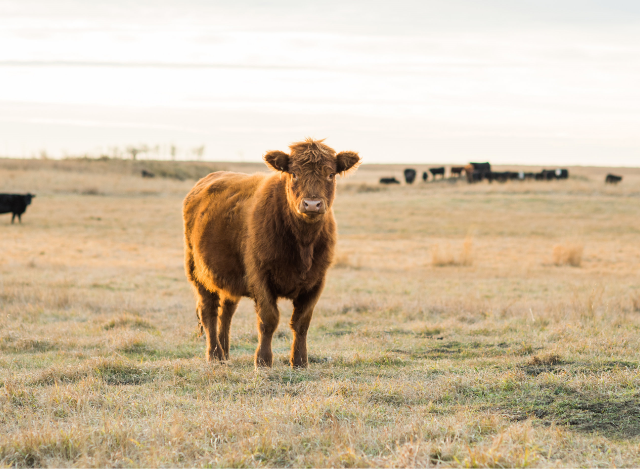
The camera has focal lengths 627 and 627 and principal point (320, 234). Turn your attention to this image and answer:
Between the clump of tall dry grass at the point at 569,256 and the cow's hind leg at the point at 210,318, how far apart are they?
13.9m

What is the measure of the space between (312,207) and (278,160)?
2.81ft

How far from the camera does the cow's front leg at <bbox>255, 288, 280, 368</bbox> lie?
22.2ft

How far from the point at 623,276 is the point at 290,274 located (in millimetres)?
12967

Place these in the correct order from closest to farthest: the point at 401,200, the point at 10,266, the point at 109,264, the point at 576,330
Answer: the point at 576,330 < the point at 10,266 < the point at 109,264 < the point at 401,200

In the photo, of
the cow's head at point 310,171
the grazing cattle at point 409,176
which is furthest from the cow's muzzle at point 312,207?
the grazing cattle at point 409,176

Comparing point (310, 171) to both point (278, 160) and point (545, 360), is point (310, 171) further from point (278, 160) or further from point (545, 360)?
point (545, 360)

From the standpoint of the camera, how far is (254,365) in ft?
22.9

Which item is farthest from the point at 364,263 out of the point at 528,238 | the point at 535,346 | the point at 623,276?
the point at 535,346

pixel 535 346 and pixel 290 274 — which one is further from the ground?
pixel 290 274

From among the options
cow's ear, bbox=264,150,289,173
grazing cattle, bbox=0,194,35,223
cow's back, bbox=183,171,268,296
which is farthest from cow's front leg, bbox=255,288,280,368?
grazing cattle, bbox=0,194,35,223

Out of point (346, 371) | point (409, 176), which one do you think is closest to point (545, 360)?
point (346, 371)

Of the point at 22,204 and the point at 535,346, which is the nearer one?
the point at 535,346

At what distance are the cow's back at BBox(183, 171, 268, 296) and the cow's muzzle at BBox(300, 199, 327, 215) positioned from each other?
3.92 ft

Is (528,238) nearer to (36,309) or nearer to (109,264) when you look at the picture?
(109,264)
